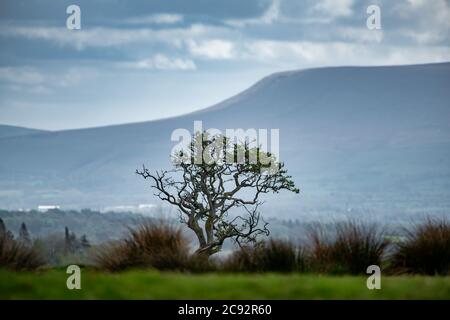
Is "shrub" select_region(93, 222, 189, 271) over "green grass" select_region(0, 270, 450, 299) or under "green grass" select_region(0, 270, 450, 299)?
over

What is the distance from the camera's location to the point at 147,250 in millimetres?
18031

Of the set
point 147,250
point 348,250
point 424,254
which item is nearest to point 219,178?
point 147,250

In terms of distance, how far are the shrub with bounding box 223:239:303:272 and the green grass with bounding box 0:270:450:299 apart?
5.52 feet

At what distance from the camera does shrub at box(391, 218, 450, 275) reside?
17938 mm

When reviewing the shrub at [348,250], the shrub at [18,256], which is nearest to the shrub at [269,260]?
the shrub at [348,250]

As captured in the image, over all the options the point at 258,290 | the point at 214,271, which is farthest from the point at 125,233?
the point at 258,290

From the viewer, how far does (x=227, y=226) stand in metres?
25.9

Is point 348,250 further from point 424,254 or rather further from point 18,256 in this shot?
point 18,256

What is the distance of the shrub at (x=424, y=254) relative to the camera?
17.9 meters

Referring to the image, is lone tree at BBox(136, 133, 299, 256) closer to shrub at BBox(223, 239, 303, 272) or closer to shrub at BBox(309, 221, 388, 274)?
shrub at BBox(309, 221, 388, 274)

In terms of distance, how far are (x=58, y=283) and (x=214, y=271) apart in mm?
3197

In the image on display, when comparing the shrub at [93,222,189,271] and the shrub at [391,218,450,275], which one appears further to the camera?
the shrub at [391,218,450,275]

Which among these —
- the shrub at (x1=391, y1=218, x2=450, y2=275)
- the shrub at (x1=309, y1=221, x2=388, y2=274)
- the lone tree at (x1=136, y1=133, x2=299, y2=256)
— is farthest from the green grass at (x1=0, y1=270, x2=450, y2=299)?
the lone tree at (x1=136, y1=133, x2=299, y2=256)

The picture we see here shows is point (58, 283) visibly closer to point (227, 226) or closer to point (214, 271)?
point (214, 271)
